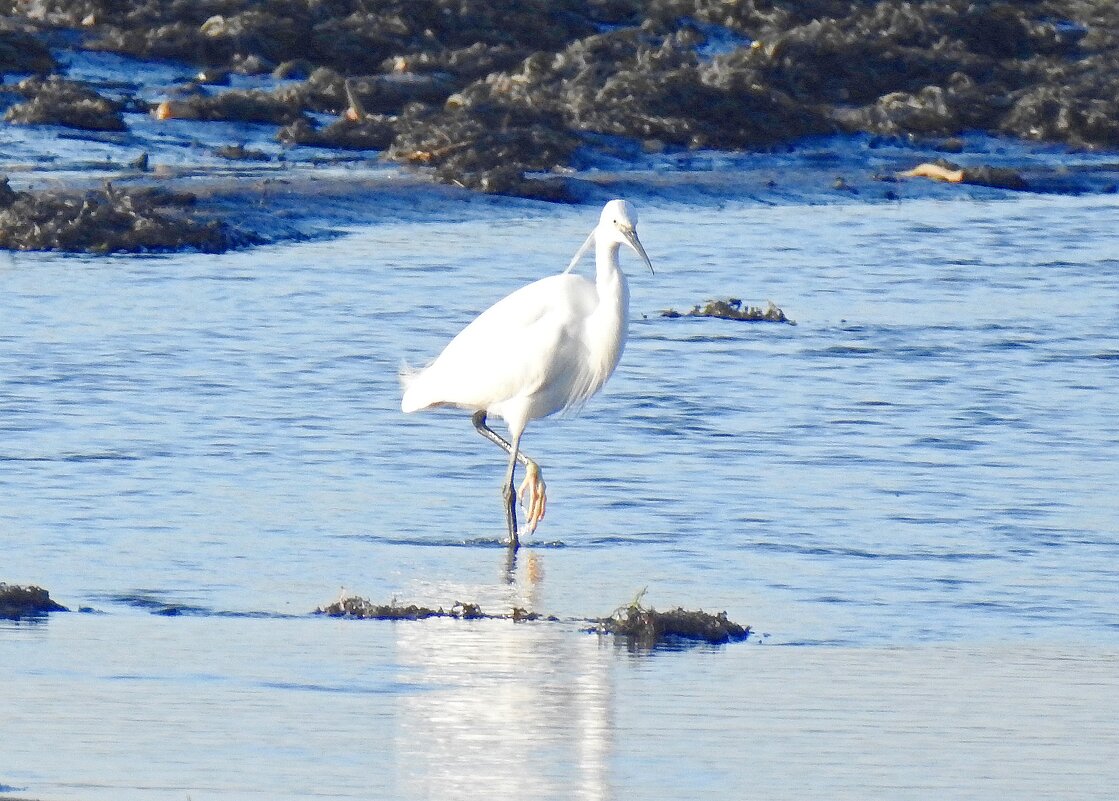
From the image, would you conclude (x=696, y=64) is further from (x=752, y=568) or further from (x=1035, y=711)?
(x=1035, y=711)

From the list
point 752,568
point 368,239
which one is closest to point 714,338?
point 368,239

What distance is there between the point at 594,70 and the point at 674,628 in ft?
60.5

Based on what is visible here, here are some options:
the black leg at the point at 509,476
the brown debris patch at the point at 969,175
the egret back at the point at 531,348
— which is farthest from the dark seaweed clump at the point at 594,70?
the egret back at the point at 531,348

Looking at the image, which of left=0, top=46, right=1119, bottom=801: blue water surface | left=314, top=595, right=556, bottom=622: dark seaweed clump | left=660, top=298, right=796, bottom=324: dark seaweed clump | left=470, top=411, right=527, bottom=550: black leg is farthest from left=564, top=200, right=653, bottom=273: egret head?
left=660, top=298, right=796, bottom=324: dark seaweed clump

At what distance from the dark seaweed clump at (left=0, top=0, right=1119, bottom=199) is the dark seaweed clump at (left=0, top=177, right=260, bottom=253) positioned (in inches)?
136

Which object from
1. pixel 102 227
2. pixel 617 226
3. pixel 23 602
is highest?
pixel 617 226

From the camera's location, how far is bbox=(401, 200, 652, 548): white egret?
943 cm

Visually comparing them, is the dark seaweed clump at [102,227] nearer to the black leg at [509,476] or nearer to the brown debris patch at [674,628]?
the black leg at [509,476]

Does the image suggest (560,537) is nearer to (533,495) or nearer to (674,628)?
(533,495)

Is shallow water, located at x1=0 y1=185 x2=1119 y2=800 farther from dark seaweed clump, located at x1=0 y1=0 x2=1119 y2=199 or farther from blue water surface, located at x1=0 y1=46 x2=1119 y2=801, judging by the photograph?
dark seaweed clump, located at x1=0 y1=0 x2=1119 y2=199

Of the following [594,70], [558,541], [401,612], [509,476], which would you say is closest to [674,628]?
[401,612]

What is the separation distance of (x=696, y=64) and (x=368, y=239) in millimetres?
9126

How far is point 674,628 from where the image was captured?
7.16 meters

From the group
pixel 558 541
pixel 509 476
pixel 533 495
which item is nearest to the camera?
pixel 558 541
